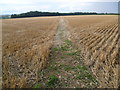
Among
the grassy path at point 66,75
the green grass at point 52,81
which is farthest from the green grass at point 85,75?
the green grass at point 52,81

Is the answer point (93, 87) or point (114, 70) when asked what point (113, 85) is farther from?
point (114, 70)

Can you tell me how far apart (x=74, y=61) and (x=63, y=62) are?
610mm

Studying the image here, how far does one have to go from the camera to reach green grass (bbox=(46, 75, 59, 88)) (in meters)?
4.60

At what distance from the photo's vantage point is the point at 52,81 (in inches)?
189

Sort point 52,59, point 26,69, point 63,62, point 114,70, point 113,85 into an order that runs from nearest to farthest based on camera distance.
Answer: point 113,85 → point 114,70 → point 26,69 → point 63,62 → point 52,59

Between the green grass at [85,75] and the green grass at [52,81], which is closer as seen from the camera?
the green grass at [52,81]

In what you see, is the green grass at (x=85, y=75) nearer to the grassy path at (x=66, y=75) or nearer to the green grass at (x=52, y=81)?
the grassy path at (x=66, y=75)

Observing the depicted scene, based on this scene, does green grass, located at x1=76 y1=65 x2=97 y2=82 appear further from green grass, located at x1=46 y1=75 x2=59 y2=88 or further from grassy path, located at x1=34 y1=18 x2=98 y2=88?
green grass, located at x1=46 y1=75 x2=59 y2=88

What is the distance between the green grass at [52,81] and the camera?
15.1 feet

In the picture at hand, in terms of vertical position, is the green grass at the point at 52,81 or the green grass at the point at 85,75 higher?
the green grass at the point at 85,75

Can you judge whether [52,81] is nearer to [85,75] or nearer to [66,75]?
[66,75]

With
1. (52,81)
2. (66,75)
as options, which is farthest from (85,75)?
(52,81)

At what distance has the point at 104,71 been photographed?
17.3 feet

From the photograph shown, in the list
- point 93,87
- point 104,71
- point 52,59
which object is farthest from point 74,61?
point 93,87
